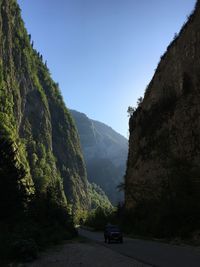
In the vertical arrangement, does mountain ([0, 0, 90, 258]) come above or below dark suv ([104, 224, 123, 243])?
above

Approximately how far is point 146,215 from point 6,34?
346 ft

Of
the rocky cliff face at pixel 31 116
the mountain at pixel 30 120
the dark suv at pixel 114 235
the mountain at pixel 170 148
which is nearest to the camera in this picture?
the mountain at pixel 170 148

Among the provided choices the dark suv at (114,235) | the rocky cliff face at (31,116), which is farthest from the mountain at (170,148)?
the rocky cliff face at (31,116)

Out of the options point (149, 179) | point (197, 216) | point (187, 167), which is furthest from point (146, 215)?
point (197, 216)

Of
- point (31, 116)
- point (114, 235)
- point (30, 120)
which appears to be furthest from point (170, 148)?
point (31, 116)

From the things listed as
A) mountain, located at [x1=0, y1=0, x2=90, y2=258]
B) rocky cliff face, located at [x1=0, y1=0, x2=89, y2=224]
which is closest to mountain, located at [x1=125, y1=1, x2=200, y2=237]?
mountain, located at [x1=0, y1=0, x2=90, y2=258]

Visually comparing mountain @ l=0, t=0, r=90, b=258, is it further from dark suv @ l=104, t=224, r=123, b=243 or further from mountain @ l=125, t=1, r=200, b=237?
dark suv @ l=104, t=224, r=123, b=243

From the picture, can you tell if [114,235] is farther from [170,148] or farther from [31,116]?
[31,116]

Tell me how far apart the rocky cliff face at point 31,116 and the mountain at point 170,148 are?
48.6 meters

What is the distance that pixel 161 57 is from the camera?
5338cm

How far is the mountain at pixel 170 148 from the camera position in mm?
32834

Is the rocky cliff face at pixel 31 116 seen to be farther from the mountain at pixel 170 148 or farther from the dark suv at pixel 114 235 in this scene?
the dark suv at pixel 114 235

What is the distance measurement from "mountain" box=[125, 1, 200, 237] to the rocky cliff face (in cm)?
4859

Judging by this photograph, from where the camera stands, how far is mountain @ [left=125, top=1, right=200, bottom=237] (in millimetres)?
32834
